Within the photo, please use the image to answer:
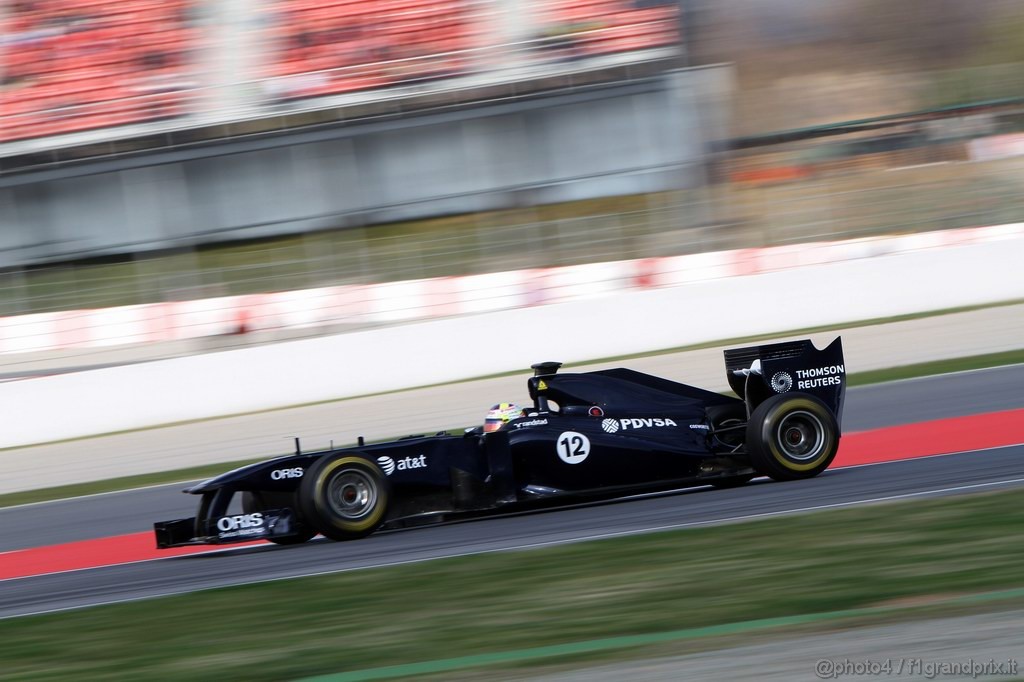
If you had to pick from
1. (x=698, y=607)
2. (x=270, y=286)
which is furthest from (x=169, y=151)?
(x=698, y=607)

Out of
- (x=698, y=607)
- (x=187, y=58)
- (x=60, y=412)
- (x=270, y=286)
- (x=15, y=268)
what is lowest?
(x=698, y=607)

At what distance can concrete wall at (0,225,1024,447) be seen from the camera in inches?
605

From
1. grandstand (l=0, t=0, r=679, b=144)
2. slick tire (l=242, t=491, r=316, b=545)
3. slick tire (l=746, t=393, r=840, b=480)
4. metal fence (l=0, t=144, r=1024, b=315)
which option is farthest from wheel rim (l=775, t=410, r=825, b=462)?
grandstand (l=0, t=0, r=679, b=144)

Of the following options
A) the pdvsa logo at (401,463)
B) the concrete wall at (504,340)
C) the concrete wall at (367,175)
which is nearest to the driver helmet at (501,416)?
the pdvsa logo at (401,463)

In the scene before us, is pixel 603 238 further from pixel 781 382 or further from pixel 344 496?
pixel 344 496

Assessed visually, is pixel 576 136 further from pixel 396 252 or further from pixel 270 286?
pixel 270 286

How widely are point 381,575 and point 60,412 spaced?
10.7m

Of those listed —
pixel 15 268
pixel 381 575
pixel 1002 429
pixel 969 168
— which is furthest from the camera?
pixel 15 268

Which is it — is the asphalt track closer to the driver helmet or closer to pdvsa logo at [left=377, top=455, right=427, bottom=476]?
pdvsa logo at [left=377, top=455, right=427, bottom=476]

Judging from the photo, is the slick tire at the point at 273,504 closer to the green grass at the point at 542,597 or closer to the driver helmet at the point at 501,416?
the green grass at the point at 542,597

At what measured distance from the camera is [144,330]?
17031 mm

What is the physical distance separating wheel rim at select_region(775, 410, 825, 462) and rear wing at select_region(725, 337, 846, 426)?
0.23 metres

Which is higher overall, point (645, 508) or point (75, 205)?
point (75, 205)

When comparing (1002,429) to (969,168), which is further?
(969,168)
